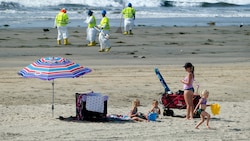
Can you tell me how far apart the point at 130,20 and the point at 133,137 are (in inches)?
897

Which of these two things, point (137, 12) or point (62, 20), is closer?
point (62, 20)

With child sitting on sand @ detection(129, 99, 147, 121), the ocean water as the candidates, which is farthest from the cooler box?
the ocean water

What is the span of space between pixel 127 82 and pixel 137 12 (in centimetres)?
3447

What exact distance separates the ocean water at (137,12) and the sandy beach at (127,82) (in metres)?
7.79

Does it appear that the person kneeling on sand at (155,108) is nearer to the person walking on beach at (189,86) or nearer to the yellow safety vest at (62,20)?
the person walking on beach at (189,86)

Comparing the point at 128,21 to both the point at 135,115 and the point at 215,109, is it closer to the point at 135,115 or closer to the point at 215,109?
the point at 135,115

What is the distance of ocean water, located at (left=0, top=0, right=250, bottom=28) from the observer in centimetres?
4247

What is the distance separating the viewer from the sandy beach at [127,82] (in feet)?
42.5

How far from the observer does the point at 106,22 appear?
27.7 metres

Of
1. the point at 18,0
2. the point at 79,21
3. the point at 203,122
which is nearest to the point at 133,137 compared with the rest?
the point at 203,122

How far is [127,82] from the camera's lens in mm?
18734

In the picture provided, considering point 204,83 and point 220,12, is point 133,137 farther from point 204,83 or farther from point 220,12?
point 220,12

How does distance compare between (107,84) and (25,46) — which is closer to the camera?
(107,84)

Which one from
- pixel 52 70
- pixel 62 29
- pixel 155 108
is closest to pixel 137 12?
pixel 62 29
